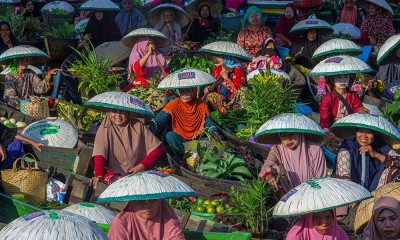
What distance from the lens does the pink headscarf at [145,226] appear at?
25.2 feet

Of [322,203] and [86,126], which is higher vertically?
[322,203]

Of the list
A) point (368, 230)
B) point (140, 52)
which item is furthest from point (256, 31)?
point (368, 230)

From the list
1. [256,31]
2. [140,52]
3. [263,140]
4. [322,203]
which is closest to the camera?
[322,203]

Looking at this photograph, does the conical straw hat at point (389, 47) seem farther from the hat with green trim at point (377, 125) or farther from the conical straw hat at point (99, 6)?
the conical straw hat at point (99, 6)

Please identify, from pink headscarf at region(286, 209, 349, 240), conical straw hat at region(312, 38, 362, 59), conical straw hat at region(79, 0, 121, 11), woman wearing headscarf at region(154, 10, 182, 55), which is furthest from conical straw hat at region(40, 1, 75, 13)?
pink headscarf at region(286, 209, 349, 240)

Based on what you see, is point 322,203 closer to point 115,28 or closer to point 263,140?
point 263,140

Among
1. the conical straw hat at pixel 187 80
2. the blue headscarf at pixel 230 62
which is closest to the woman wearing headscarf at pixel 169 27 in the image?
the blue headscarf at pixel 230 62

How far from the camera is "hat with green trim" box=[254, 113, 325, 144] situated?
972 cm

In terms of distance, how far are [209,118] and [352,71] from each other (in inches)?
68.0

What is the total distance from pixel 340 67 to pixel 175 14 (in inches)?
163

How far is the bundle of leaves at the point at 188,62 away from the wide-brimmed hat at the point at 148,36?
311 mm

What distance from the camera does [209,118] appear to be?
1180cm

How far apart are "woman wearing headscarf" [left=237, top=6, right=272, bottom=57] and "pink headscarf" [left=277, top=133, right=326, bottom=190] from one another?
523 cm

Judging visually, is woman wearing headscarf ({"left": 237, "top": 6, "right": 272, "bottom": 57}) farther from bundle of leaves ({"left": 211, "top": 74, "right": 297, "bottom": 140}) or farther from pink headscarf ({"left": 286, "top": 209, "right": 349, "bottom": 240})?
pink headscarf ({"left": 286, "top": 209, "right": 349, "bottom": 240})
